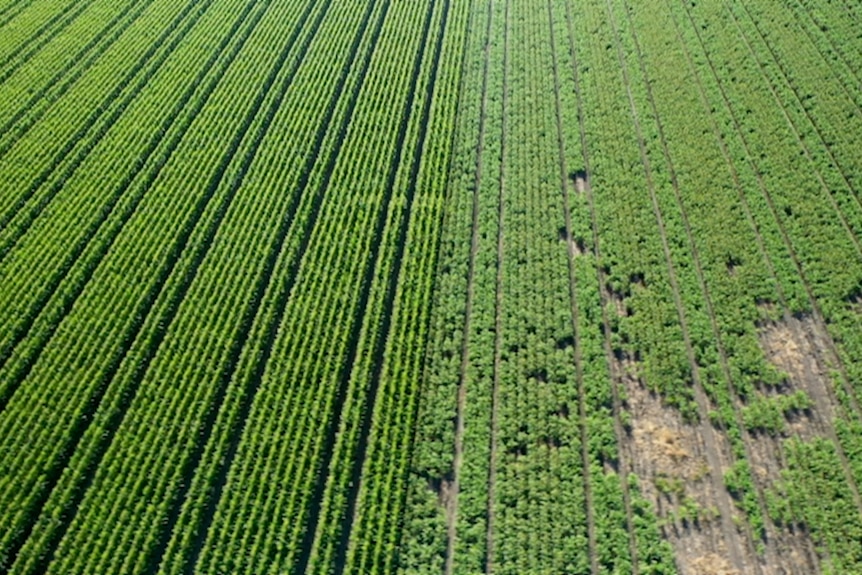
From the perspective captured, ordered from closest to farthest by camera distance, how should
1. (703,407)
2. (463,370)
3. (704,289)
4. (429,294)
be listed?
(703,407)
(463,370)
(429,294)
(704,289)

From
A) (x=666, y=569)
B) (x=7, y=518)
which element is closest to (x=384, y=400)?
(x=666, y=569)

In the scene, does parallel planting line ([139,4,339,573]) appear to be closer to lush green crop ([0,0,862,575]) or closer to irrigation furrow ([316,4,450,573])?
lush green crop ([0,0,862,575])

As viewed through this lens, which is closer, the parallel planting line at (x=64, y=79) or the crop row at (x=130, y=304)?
the crop row at (x=130, y=304)

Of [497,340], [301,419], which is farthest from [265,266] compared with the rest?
[497,340]

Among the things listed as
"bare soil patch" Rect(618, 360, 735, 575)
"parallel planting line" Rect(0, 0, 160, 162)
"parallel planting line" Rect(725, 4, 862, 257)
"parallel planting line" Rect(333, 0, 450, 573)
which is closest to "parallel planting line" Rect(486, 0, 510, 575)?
"parallel planting line" Rect(333, 0, 450, 573)

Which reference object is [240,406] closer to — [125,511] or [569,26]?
[125,511]

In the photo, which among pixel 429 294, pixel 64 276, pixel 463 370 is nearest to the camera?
pixel 463 370

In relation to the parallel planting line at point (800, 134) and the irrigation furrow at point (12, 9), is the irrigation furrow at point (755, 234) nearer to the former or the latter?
the parallel planting line at point (800, 134)

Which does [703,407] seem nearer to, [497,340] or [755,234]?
[497,340]

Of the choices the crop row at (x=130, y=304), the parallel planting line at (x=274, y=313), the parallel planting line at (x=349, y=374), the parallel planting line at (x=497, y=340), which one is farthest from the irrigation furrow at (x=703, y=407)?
the crop row at (x=130, y=304)

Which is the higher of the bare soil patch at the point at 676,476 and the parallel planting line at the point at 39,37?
the parallel planting line at the point at 39,37

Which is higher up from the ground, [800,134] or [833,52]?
[833,52]
